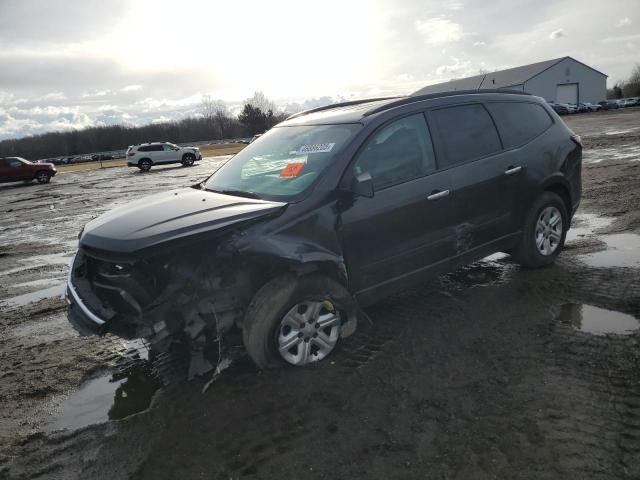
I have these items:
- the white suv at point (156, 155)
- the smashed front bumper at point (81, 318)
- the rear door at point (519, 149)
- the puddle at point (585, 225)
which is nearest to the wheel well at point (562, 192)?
the rear door at point (519, 149)

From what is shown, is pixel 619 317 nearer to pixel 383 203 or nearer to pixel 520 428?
pixel 520 428

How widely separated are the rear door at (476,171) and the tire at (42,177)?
29080 millimetres

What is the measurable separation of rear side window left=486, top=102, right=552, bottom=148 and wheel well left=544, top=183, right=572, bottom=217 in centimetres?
61

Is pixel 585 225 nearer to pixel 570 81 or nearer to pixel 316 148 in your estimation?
pixel 316 148

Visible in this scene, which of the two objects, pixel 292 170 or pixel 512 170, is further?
pixel 512 170

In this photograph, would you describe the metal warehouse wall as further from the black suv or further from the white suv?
the black suv

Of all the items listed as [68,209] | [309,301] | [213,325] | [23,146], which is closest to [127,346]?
[213,325]

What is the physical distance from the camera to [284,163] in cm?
414

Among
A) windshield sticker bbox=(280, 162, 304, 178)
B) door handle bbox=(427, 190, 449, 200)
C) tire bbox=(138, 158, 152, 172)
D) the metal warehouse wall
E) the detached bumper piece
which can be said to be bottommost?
the detached bumper piece

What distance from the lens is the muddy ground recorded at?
2617 mm

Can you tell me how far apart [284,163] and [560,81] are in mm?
78958

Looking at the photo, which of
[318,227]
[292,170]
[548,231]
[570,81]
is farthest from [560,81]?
[318,227]

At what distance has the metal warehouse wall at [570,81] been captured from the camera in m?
68.4

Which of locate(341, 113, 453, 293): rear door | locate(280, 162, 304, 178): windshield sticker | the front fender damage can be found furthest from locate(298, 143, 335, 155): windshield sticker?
the front fender damage
